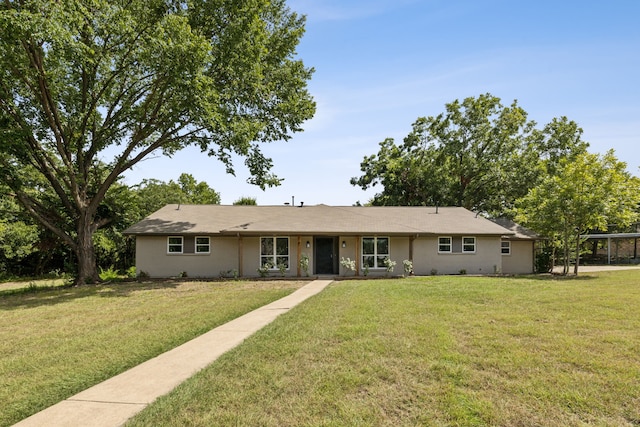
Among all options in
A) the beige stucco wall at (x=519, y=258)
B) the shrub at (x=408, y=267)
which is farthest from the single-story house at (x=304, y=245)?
the beige stucco wall at (x=519, y=258)

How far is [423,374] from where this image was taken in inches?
195

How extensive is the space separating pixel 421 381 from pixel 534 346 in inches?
100

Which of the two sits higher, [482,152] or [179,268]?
[482,152]

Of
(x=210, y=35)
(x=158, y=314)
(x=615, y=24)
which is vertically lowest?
(x=158, y=314)

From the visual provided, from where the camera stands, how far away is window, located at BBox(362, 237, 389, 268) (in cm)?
2059

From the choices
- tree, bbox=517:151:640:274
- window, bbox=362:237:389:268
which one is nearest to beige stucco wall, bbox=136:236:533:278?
window, bbox=362:237:389:268

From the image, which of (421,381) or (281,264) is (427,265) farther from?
(421,381)

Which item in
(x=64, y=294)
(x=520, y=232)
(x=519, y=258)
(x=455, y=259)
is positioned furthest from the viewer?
(x=520, y=232)

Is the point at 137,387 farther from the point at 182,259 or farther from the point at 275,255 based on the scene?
the point at 182,259

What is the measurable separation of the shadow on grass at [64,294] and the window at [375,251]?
925 cm

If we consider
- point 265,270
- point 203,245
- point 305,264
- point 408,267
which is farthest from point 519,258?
point 203,245

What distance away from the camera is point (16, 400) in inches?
180

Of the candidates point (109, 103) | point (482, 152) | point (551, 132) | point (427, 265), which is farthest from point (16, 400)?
point (551, 132)

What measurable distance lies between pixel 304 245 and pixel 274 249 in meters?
1.55
